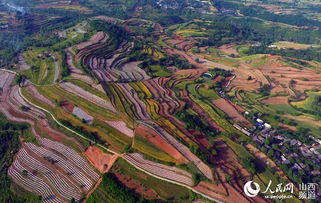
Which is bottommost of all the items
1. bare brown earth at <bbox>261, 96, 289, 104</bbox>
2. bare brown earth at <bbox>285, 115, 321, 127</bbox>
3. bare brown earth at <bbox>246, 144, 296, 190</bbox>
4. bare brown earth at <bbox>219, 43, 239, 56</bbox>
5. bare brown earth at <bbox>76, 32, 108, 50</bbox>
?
bare brown earth at <bbox>285, 115, 321, 127</bbox>

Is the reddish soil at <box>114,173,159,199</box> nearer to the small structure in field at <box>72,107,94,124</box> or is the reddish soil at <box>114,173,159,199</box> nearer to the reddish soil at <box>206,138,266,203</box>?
the reddish soil at <box>206,138,266,203</box>

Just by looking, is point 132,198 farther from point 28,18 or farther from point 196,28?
point 28,18

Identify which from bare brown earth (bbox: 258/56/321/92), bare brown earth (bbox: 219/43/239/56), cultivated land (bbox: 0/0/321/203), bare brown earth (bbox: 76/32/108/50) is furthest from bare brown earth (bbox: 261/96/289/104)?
bare brown earth (bbox: 76/32/108/50)

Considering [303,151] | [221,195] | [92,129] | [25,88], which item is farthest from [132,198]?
[25,88]

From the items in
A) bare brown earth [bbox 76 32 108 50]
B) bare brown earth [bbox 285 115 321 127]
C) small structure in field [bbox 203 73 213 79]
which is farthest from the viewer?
bare brown earth [bbox 76 32 108 50]

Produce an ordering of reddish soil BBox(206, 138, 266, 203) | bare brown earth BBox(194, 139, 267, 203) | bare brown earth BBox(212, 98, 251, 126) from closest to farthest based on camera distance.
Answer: bare brown earth BBox(194, 139, 267, 203) → reddish soil BBox(206, 138, 266, 203) → bare brown earth BBox(212, 98, 251, 126)

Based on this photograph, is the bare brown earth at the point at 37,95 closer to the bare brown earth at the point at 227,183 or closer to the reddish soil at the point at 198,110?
the reddish soil at the point at 198,110

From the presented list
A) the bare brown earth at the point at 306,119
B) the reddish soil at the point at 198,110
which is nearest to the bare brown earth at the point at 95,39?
the reddish soil at the point at 198,110
